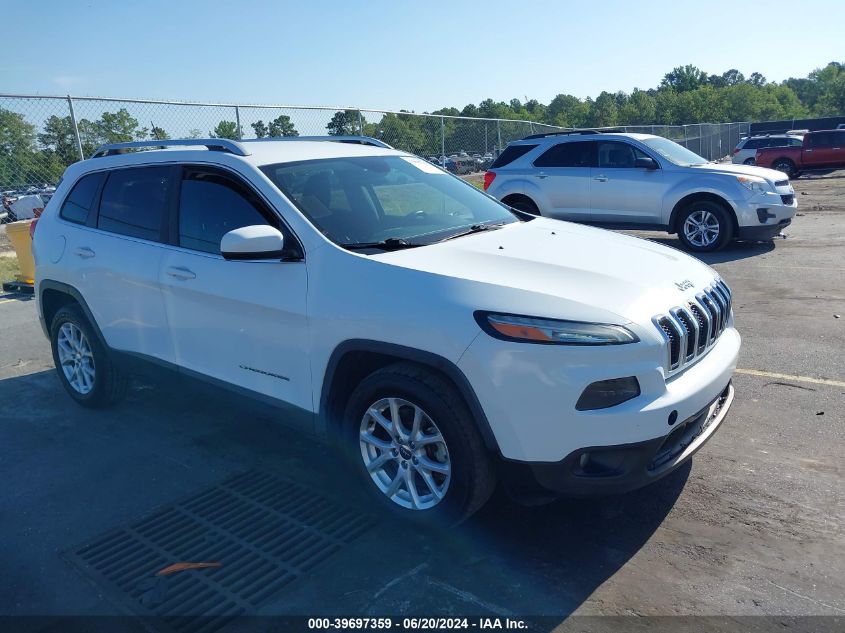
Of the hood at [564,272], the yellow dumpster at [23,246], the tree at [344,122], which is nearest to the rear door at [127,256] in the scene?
the hood at [564,272]

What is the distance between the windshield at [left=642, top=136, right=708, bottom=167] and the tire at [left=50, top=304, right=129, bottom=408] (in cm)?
876

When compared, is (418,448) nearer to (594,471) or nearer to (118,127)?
(594,471)

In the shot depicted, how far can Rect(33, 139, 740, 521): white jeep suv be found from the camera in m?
2.94

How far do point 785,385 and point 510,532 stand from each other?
2.84 m

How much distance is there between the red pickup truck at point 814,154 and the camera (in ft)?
86.3

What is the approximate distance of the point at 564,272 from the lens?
3342mm

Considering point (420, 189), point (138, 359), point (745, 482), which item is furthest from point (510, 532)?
point (138, 359)

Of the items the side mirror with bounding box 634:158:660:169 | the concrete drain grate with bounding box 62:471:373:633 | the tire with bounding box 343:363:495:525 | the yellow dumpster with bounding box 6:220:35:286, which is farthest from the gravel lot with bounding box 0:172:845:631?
the side mirror with bounding box 634:158:660:169

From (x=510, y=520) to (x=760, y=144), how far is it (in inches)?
1103

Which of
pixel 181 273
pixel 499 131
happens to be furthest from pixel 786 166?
pixel 181 273

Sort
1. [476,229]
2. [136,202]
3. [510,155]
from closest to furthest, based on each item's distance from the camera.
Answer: [476,229], [136,202], [510,155]

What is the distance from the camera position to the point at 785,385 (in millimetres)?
5109

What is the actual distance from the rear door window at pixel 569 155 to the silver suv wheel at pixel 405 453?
8966 millimetres

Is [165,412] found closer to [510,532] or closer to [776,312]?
[510,532]
